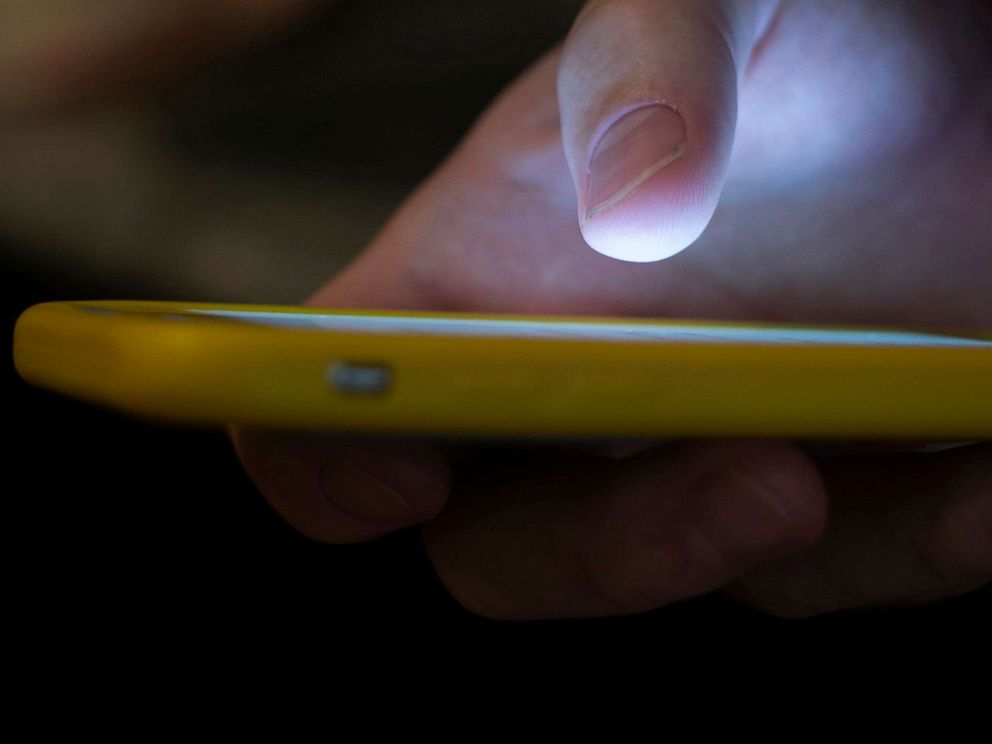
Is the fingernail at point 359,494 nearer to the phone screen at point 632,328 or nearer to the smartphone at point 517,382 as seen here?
the phone screen at point 632,328

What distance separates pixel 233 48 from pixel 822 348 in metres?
1.53

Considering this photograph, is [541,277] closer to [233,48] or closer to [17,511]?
[17,511]

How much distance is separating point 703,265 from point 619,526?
1.03 ft

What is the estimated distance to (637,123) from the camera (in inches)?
21.9

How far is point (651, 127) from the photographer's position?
547 mm

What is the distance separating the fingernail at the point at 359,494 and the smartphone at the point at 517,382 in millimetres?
212

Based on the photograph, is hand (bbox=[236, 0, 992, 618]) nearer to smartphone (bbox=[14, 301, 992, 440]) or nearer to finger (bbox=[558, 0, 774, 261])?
finger (bbox=[558, 0, 774, 261])

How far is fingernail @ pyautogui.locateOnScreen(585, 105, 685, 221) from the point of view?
54cm

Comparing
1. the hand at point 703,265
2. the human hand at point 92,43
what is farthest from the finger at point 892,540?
the human hand at point 92,43

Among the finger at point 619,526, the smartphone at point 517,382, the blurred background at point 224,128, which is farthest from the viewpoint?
the blurred background at point 224,128

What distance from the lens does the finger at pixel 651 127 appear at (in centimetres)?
54

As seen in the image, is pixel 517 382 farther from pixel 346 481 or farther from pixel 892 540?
pixel 892 540

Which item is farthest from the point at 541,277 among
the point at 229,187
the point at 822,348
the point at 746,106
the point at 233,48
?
A: the point at 233,48

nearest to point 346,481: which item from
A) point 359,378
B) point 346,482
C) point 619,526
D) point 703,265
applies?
A: point 346,482
